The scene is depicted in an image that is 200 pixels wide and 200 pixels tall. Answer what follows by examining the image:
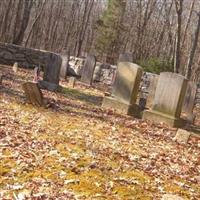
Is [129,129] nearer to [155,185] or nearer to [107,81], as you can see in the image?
[155,185]

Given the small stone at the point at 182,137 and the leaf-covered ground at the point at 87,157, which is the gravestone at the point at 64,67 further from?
the small stone at the point at 182,137

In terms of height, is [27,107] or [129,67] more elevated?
[129,67]

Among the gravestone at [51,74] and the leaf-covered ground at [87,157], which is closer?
the leaf-covered ground at [87,157]

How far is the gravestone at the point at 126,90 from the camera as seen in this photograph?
38.7ft

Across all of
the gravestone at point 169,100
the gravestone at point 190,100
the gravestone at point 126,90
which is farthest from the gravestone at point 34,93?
the gravestone at point 190,100

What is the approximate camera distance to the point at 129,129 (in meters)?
9.39

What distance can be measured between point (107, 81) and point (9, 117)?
1268 cm

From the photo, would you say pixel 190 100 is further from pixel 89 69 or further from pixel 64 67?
pixel 64 67

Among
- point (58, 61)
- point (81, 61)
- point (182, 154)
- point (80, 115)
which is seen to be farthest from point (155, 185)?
point (81, 61)

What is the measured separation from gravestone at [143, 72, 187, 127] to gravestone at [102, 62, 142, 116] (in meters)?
0.66

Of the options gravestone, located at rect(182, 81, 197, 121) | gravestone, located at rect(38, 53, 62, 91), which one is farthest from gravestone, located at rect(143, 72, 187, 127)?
gravestone, located at rect(38, 53, 62, 91)

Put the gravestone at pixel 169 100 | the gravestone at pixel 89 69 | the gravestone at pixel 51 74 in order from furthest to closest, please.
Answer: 1. the gravestone at pixel 89 69
2. the gravestone at pixel 51 74
3. the gravestone at pixel 169 100

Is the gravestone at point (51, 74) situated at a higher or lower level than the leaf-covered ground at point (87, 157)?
higher

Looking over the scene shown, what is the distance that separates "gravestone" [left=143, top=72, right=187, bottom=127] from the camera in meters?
11.0
